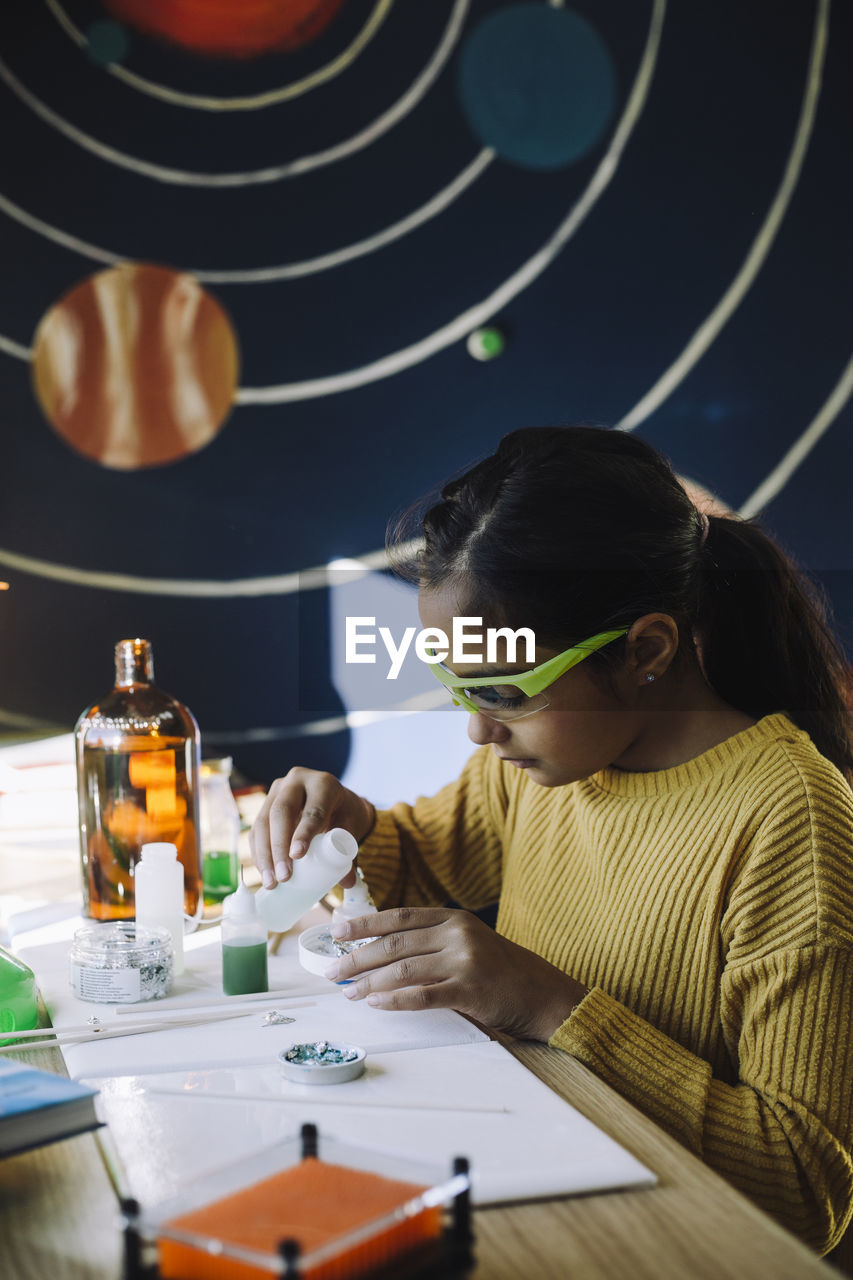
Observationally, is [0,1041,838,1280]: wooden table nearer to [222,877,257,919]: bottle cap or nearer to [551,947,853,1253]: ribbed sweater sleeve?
[551,947,853,1253]: ribbed sweater sleeve

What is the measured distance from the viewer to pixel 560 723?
1136mm

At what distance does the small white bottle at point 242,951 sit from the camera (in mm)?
1068

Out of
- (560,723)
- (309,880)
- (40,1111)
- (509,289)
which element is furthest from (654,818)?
(509,289)

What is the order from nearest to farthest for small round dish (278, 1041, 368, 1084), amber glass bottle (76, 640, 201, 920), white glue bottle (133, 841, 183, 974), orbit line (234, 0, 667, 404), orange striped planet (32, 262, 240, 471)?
1. small round dish (278, 1041, 368, 1084)
2. white glue bottle (133, 841, 183, 974)
3. amber glass bottle (76, 640, 201, 920)
4. orange striped planet (32, 262, 240, 471)
5. orbit line (234, 0, 667, 404)

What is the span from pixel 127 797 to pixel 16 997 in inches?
16.0

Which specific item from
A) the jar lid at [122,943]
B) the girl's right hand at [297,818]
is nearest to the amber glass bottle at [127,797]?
the girl's right hand at [297,818]

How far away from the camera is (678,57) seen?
2.21 metres

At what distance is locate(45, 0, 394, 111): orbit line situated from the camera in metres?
2.13

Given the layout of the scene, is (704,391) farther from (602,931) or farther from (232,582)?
(602,931)

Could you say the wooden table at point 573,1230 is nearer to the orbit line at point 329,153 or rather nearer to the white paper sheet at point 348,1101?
the white paper sheet at point 348,1101

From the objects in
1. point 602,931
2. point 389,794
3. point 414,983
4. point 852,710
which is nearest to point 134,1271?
point 414,983

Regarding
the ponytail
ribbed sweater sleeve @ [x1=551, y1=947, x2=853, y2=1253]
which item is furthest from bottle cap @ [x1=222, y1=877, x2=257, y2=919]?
the ponytail

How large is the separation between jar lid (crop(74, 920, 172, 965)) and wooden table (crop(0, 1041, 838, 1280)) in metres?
0.34

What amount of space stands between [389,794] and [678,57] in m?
1.66
